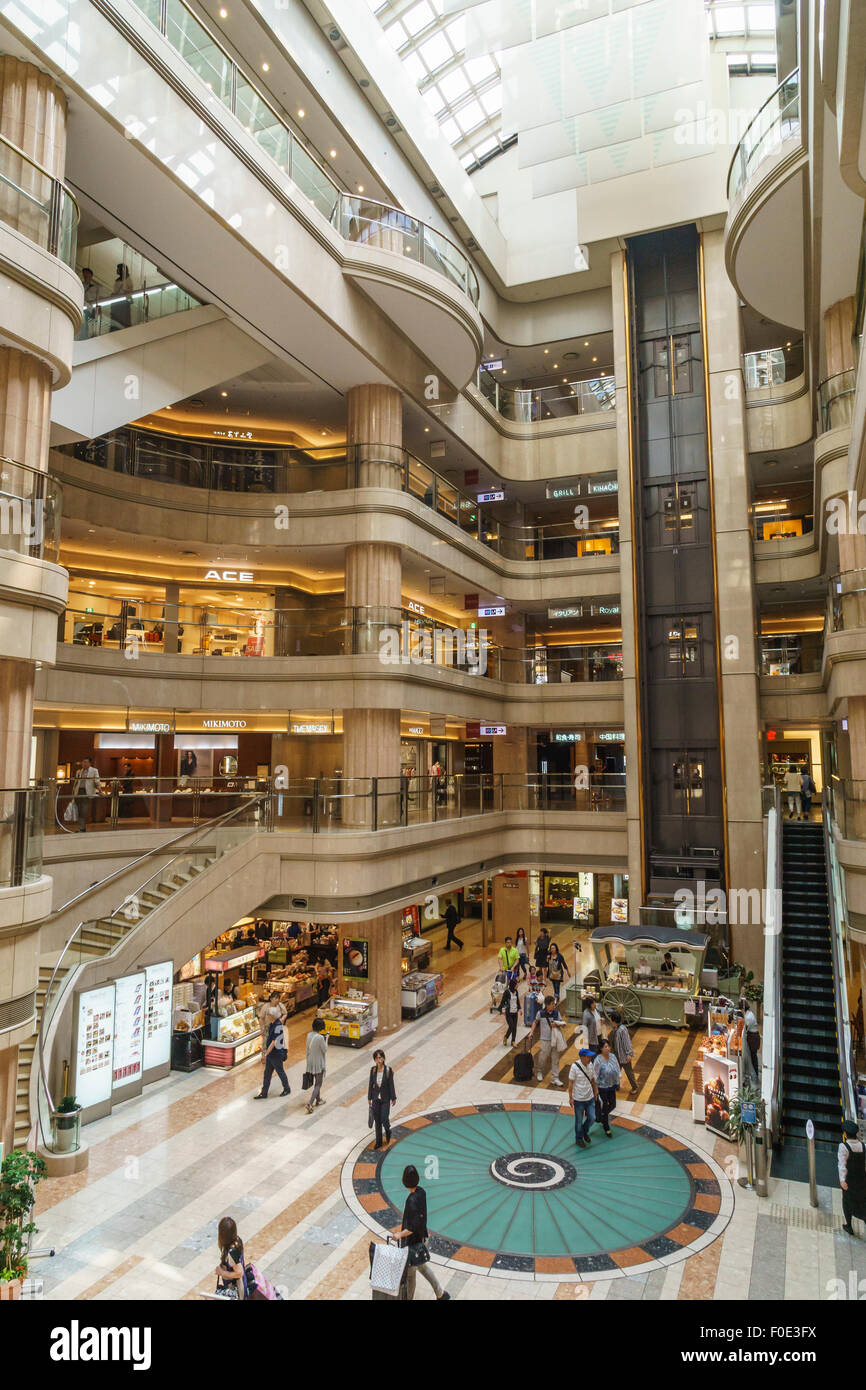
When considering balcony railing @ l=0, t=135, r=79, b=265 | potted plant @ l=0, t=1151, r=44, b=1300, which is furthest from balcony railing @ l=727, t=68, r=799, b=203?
potted plant @ l=0, t=1151, r=44, b=1300

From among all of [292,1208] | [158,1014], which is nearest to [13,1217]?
[292,1208]

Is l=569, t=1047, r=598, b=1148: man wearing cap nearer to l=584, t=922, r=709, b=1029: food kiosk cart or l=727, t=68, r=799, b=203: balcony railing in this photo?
l=584, t=922, r=709, b=1029: food kiosk cart

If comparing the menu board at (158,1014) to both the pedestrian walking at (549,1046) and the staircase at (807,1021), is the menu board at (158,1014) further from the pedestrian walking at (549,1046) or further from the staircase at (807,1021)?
the staircase at (807,1021)

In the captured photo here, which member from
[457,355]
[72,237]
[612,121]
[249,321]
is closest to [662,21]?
[612,121]

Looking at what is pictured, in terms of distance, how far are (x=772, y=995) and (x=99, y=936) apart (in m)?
11.2

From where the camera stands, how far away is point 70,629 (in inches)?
656

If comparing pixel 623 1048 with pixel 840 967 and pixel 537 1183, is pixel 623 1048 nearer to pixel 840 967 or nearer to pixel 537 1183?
pixel 537 1183

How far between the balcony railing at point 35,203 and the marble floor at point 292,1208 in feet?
36.8

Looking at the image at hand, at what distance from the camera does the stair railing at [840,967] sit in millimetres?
12250

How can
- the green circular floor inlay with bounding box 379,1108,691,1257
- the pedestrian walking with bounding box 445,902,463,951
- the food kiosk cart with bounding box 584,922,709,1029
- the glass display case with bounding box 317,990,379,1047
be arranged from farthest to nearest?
the pedestrian walking with bounding box 445,902,463,951 < the food kiosk cart with bounding box 584,922,709,1029 < the glass display case with bounding box 317,990,379,1047 < the green circular floor inlay with bounding box 379,1108,691,1257

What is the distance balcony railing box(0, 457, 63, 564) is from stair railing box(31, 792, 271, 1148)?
660 centimetres

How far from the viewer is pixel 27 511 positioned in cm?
967

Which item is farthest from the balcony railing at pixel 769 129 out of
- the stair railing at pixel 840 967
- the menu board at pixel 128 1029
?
the menu board at pixel 128 1029

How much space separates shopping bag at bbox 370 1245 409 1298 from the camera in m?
6.93
